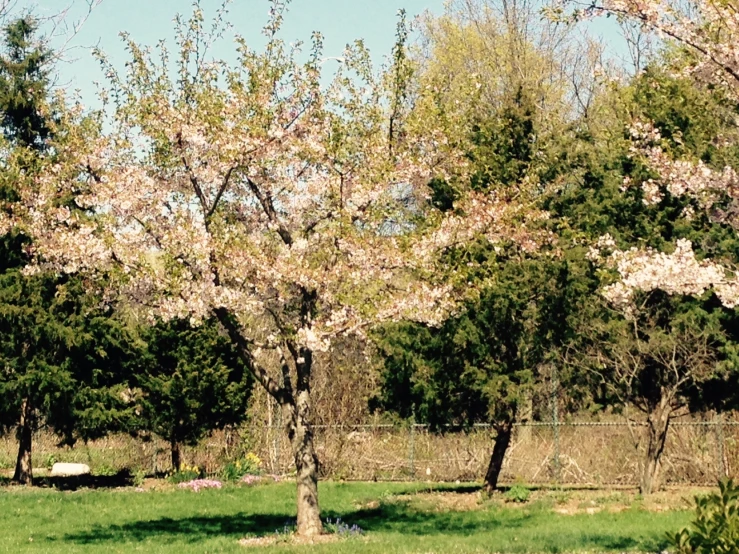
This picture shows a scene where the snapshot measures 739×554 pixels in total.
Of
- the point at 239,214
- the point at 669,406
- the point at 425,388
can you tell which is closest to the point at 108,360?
the point at 425,388

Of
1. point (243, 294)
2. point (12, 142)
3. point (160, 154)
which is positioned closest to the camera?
point (243, 294)

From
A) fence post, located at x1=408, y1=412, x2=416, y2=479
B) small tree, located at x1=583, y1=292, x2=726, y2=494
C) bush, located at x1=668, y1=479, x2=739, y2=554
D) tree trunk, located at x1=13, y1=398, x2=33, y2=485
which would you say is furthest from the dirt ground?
bush, located at x1=668, y1=479, x2=739, y2=554

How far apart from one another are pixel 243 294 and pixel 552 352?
10207mm

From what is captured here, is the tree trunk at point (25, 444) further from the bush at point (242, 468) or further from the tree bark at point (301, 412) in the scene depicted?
the tree bark at point (301, 412)

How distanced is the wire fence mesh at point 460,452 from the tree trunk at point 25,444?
3117 millimetres

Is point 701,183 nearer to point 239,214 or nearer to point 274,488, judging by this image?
point 239,214

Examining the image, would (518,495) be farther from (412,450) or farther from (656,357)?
(412,450)

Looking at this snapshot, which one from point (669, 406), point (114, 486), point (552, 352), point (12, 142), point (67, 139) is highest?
point (12, 142)

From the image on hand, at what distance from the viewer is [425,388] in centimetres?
2133

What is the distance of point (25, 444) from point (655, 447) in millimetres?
16661

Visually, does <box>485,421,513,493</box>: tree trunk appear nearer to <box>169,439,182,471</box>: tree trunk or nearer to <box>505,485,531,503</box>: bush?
<box>505,485,531,503</box>: bush

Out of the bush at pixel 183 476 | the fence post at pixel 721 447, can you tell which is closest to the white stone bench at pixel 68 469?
the bush at pixel 183 476

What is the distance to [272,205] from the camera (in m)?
15.1

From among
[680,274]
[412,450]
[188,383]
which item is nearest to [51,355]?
[188,383]
